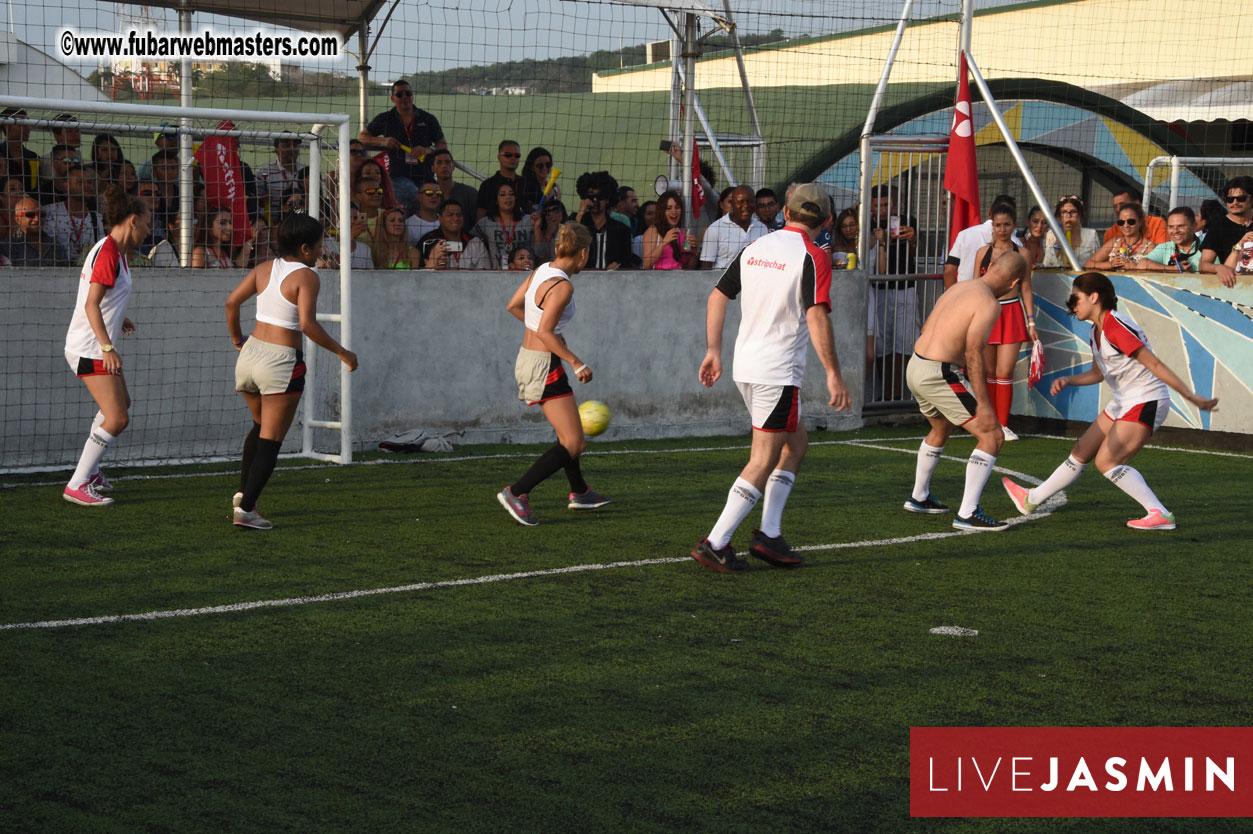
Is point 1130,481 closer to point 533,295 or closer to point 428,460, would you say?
point 533,295

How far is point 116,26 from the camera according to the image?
1197 centimetres

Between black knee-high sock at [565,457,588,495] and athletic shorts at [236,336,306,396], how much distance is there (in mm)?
1837

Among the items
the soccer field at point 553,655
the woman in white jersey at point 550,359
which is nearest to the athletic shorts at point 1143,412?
the soccer field at point 553,655

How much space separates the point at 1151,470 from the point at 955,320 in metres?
3.78

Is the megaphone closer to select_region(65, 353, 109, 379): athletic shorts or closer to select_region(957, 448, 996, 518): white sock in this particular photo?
select_region(957, 448, 996, 518): white sock

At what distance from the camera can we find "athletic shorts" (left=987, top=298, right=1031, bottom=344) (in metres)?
12.7

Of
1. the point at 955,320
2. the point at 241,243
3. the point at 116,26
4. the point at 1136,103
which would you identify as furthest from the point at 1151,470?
the point at 1136,103

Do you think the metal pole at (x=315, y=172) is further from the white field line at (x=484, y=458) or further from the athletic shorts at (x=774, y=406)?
the athletic shorts at (x=774, y=406)

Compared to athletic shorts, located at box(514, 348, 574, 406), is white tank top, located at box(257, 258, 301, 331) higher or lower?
higher

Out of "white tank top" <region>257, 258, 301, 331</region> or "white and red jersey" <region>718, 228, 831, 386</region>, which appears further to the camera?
"white tank top" <region>257, 258, 301, 331</region>

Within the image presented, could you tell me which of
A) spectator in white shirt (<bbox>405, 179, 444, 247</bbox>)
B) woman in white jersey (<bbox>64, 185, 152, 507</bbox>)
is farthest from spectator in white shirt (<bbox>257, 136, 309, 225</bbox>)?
woman in white jersey (<bbox>64, 185, 152, 507</bbox>)

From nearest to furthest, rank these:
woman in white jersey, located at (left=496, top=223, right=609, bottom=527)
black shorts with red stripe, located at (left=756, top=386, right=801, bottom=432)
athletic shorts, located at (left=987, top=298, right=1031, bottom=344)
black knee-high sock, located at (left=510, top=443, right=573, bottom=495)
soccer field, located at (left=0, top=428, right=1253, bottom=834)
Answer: soccer field, located at (left=0, top=428, right=1253, bottom=834) < black shorts with red stripe, located at (left=756, top=386, right=801, bottom=432) < woman in white jersey, located at (left=496, top=223, right=609, bottom=527) < black knee-high sock, located at (left=510, top=443, right=573, bottom=495) < athletic shorts, located at (left=987, top=298, right=1031, bottom=344)

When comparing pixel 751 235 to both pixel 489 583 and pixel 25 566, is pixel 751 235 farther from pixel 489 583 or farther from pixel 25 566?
pixel 25 566

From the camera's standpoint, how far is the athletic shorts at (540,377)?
28.8ft
